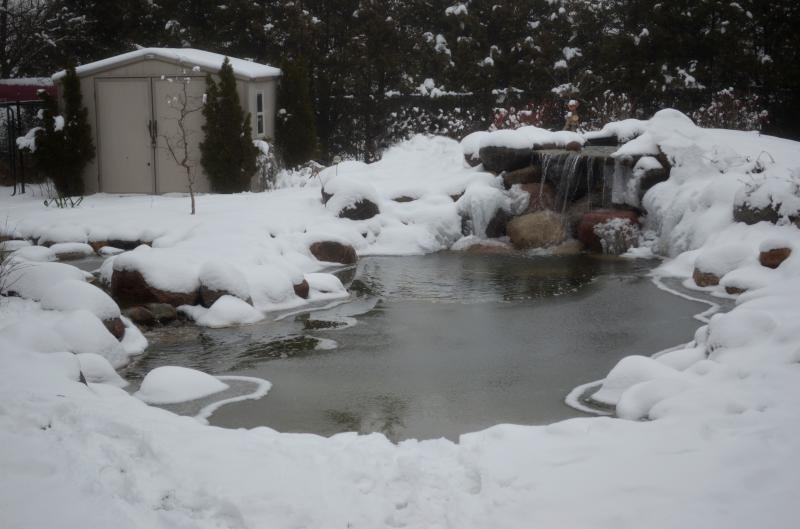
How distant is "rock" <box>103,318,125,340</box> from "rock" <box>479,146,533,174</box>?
364 inches

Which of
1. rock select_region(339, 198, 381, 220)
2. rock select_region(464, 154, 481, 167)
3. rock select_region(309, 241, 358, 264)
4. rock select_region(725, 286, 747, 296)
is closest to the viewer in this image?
rock select_region(725, 286, 747, 296)

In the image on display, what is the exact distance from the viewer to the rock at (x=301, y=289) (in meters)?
10.5

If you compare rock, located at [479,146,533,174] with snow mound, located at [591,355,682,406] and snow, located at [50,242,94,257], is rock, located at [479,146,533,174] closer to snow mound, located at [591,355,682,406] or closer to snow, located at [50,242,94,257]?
snow, located at [50,242,94,257]

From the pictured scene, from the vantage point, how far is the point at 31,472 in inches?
144

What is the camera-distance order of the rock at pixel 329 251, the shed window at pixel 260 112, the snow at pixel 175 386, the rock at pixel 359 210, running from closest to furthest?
the snow at pixel 175 386 < the rock at pixel 329 251 < the rock at pixel 359 210 < the shed window at pixel 260 112

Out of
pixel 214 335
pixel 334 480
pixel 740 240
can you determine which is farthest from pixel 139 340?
pixel 740 240

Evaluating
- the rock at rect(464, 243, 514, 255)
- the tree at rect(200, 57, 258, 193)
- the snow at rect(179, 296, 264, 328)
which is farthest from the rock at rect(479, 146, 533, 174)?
the snow at rect(179, 296, 264, 328)

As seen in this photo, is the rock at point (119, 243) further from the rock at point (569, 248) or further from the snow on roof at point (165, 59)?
the rock at point (569, 248)

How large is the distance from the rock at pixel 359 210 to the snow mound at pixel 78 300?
22.0 feet

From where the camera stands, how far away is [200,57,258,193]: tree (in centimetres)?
1605

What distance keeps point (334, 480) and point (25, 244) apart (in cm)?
933

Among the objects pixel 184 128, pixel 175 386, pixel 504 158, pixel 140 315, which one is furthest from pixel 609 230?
pixel 175 386

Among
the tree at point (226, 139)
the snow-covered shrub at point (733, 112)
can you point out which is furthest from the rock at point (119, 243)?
the snow-covered shrub at point (733, 112)

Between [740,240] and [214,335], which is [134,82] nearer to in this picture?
[214,335]
